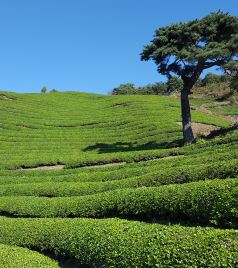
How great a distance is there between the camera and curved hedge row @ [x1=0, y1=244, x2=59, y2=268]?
14.8m

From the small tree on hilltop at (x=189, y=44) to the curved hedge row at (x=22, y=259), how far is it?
70.1 feet

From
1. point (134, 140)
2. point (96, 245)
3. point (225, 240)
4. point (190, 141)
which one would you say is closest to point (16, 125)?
point (134, 140)

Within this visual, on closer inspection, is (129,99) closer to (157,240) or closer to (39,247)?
(39,247)

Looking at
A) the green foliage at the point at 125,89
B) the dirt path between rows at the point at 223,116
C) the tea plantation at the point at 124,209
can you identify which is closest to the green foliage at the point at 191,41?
the tea plantation at the point at 124,209

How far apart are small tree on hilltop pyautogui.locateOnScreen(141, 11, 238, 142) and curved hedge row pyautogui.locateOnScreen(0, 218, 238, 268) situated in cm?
1988

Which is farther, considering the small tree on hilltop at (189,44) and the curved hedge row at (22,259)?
the small tree on hilltop at (189,44)

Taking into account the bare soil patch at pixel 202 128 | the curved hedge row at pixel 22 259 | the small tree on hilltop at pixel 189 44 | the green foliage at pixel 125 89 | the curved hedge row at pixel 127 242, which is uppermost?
the green foliage at pixel 125 89

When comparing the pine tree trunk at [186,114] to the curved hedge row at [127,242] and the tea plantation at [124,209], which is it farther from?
the curved hedge row at [127,242]

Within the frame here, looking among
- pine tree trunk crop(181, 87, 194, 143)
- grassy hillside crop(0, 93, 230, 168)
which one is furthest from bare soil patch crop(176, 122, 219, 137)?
pine tree trunk crop(181, 87, 194, 143)

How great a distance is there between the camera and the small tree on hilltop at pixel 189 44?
33.3 metres

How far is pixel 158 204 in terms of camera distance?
16.2 meters

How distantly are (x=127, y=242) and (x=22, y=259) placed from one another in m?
4.48

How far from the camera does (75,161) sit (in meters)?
36.1

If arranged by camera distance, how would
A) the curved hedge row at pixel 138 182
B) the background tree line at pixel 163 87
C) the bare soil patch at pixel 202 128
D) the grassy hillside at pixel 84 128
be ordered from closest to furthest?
the curved hedge row at pixel 138 182 < the grassy hillside at pixel 84 128 < the bare soil patch at pixel 202 128 < the background tree line at pixel 163 87
